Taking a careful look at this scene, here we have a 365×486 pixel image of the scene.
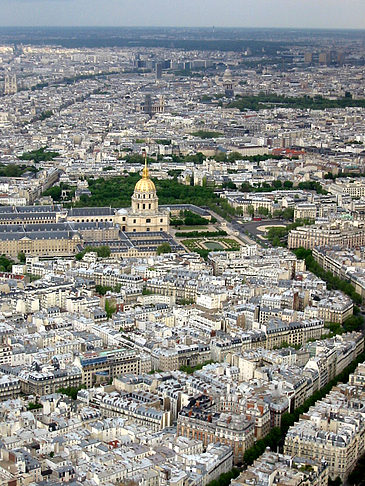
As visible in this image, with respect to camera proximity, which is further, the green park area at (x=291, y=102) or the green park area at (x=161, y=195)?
the green park area at (x=291, y=102)

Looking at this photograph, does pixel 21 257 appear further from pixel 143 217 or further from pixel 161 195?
pixel 161 195

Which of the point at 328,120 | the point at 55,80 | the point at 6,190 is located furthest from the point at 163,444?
the point at 55,80

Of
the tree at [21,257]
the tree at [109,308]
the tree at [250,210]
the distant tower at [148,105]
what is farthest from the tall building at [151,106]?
the tree at [109,308]

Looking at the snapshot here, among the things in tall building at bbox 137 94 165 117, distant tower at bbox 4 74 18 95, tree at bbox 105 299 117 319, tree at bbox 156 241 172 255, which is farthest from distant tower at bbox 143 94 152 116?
tree at bbox 105 299 117 319

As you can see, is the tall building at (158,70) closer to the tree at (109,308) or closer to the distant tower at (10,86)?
the distant tower at (10,86)

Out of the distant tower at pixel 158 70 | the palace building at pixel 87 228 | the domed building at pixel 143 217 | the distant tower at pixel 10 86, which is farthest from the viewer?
the distant tower at pixel 158 70

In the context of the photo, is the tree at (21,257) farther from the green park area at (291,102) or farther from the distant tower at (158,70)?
the distant tower at (158,70)

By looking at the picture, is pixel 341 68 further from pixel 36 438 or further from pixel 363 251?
pixel 36 438

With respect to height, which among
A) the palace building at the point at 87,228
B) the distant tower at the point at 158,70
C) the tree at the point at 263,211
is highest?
the distant tower at the point at 158,70

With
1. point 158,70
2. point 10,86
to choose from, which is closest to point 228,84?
point 158,70

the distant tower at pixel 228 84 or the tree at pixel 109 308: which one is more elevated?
the distant tower at pixel 228 84

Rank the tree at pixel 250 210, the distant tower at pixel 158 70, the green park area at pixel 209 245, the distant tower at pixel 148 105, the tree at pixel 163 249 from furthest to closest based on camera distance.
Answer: the distant tower at pixel 158 70
the distant tower at pixel 148 105
the tree at pixel 250 210
the green park area at pixel 209 245
the tree at pixel 163 249
